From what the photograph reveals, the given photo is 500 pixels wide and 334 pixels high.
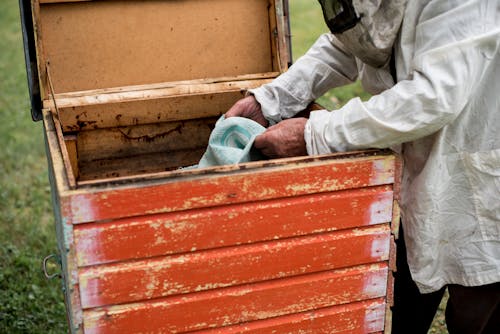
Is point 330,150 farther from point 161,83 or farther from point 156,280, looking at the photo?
point 161,83

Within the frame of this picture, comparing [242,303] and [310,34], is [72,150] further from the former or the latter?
[310,34]

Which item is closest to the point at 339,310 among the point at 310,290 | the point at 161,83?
the point at 310,290

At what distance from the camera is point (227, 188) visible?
1.75 meters

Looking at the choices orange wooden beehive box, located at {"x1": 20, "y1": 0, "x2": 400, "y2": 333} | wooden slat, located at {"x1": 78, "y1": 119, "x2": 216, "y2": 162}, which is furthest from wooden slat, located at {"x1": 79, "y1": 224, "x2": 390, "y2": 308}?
wooden slat, located at {"x1": 78, "y1": 119, "x2": 216, "y2": 162}

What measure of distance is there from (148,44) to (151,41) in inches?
0.7

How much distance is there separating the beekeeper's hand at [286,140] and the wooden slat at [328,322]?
48cm

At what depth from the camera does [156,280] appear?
178 cm

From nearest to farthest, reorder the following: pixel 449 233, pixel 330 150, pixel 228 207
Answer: pixel 228 207, pixel 330 150, pixel 449 233

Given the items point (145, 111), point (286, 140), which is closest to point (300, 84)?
point (286, 140)

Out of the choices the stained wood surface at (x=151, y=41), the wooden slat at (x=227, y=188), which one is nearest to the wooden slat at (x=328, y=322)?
the wooden slat at (x=227, y=188)

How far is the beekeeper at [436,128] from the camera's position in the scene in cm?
178

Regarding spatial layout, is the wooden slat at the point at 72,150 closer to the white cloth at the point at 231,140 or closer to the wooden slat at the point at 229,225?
the white cloth at the point at 231,140

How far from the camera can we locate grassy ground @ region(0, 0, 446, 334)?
3.44 meters

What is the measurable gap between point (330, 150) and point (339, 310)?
0.48m
